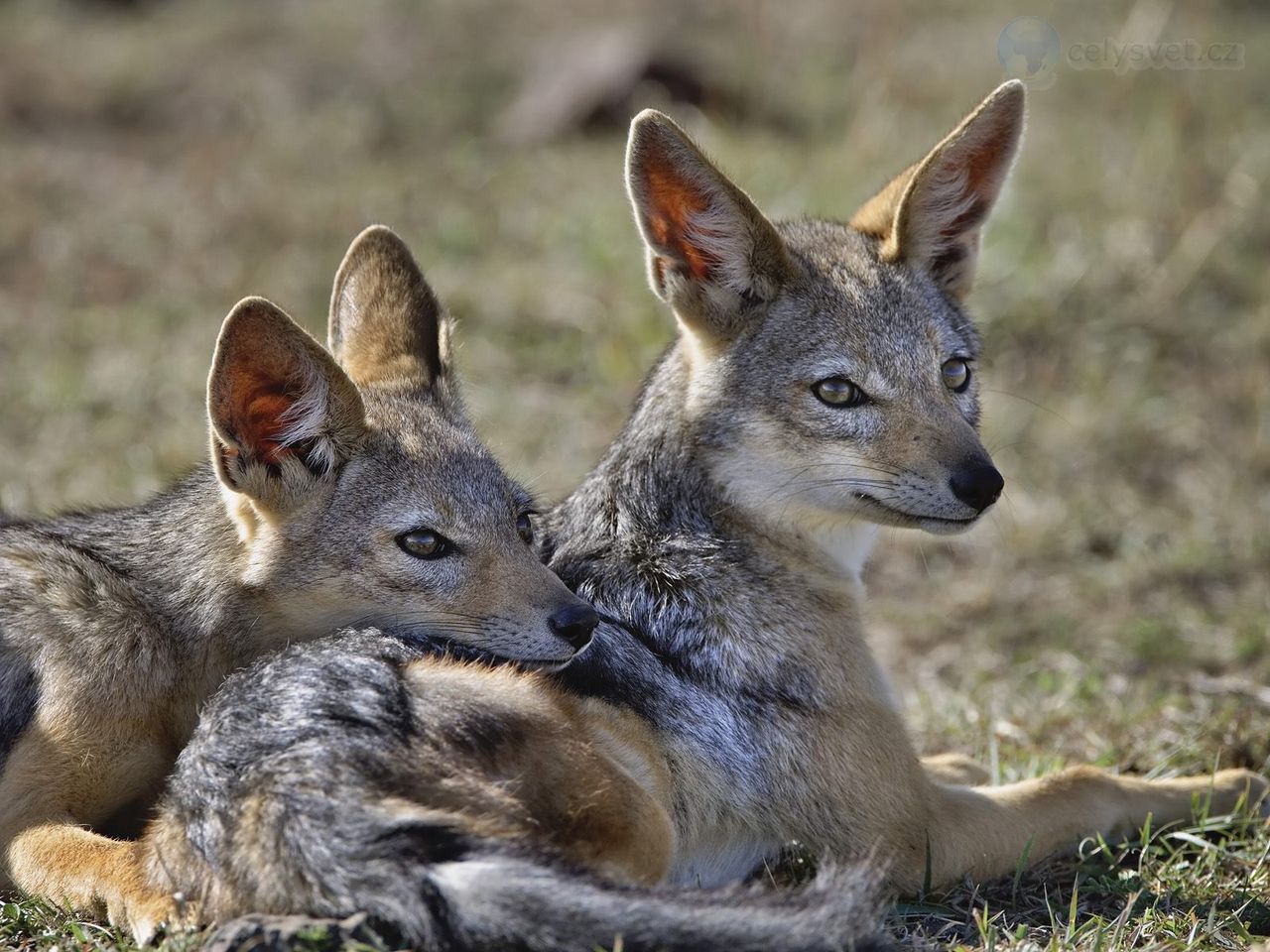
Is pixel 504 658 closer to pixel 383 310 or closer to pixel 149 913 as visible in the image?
pixel 149 913

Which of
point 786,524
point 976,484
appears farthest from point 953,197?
point 786,524

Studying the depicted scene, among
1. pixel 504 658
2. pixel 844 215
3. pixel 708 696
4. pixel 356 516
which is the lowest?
pixel 708 696

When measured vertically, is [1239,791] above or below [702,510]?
below

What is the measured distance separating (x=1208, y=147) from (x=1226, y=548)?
4.78m

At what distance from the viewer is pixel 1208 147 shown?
11.9 metres

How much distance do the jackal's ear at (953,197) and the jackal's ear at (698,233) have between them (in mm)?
580

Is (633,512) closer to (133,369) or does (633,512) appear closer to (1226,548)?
(1226,548)

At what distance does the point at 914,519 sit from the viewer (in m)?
4.99

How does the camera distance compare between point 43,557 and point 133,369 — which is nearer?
point 43,557

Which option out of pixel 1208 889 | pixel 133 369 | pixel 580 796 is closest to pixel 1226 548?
pixel 1208 889

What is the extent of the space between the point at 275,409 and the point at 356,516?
44 cm

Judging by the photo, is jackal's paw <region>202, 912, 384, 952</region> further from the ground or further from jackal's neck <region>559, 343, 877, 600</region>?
jackal's neck <region>559, 343, 877, 600</region>

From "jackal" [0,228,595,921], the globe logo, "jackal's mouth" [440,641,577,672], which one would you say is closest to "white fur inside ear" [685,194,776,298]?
"jackal" [0,228,595,921]

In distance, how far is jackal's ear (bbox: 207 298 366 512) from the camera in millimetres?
4648
